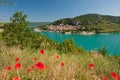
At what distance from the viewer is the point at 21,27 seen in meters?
42.4

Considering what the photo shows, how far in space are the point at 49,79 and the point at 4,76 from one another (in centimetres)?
56

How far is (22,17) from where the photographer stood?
143 ft

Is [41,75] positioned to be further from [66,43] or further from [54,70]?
[66,43]

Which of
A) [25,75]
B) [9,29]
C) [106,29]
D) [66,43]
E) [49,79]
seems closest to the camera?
[49,79]

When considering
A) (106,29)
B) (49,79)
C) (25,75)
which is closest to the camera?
(49,79)

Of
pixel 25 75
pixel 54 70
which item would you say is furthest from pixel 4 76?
A: pixel 54 70

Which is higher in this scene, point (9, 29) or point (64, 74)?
point (64, 74)

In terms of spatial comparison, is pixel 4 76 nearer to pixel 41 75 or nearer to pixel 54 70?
pixel 41 75

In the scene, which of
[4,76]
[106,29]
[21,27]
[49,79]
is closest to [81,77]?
[49,79]

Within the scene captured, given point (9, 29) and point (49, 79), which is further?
point (9, 29)

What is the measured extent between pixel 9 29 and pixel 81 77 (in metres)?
40.7

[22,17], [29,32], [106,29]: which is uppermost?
[22,17]

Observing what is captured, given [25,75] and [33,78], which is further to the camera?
[25,75]

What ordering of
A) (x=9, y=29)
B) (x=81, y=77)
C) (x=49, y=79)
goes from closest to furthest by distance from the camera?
(x=49, y=79) → (x=81, y=77) → (x=9, y=29)
